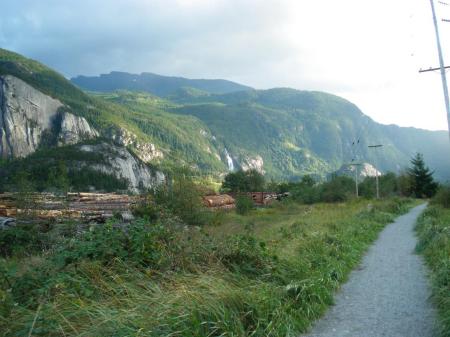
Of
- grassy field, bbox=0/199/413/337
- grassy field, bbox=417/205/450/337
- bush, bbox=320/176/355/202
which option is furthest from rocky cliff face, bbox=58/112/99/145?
grassy field, bbox=0/199/413/337

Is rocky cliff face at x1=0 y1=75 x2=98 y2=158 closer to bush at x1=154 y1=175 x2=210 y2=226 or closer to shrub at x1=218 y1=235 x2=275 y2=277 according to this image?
bush at x1=154 y1=175 x2=210 y2=226

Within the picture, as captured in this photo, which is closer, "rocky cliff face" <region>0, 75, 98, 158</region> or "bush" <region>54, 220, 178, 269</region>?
"bush" <region>54, 220, 178, 269</region>

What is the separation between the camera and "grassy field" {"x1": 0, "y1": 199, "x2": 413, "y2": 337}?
17.9ft

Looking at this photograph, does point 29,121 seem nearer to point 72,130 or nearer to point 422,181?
point 72,130

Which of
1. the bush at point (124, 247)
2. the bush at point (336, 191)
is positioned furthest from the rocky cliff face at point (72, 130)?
the bush at point (124, 247)

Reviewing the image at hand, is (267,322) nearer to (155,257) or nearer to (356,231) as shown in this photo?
(155,257)

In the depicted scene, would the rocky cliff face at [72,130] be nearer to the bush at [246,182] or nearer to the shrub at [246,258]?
the bush at [246,182]

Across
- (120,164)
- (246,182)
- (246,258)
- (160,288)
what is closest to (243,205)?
(246,258)

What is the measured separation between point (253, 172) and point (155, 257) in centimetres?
9603

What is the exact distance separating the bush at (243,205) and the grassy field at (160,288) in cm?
4225

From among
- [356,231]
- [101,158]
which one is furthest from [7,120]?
[356,231]

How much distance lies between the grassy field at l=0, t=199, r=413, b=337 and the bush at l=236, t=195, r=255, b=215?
139 feet

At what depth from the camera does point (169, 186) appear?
31.7 m

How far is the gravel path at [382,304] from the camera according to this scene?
6738mm
